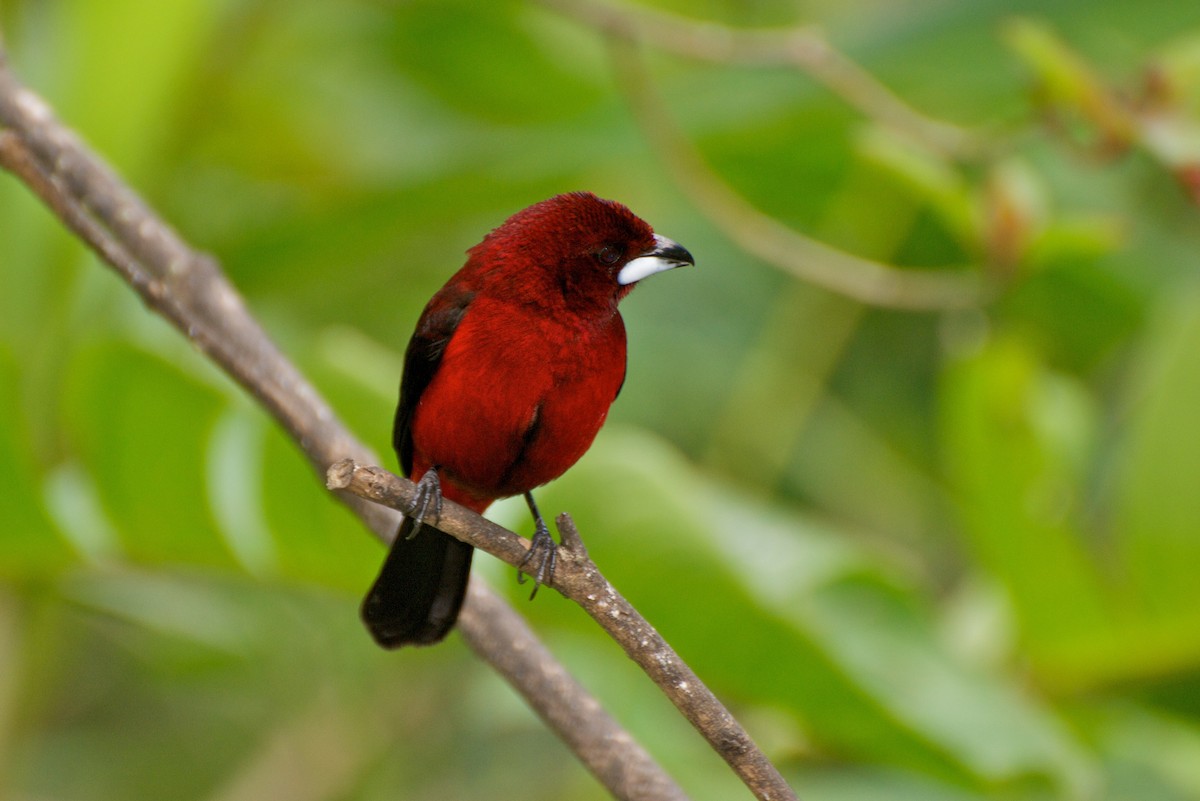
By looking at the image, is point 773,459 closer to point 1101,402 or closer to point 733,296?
point 733,296

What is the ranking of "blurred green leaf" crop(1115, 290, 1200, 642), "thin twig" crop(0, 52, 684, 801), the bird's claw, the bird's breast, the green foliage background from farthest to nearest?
"blurred green leaf" crop(1115, 290, 1200, 642)
the green foliage background
the bird's breast
"thin twig" crop(0, 52, 684, 801)
the bird's claw

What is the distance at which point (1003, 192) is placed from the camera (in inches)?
119

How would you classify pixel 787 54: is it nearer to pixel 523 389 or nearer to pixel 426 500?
pixel 523 389

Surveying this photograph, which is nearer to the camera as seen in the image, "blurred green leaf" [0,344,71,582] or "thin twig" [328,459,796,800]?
"thin twig" [328,459,796,800]

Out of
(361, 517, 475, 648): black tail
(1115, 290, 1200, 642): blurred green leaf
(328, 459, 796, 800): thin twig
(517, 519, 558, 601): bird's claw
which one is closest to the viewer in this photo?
(328, 459, 796, 800): thin twig

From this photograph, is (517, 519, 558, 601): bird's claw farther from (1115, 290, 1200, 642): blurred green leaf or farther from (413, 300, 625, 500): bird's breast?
(1115, 290, 1200, 642): blurred green leaf

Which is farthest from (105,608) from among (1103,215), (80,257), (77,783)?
(1103,215)

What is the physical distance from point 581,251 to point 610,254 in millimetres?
47

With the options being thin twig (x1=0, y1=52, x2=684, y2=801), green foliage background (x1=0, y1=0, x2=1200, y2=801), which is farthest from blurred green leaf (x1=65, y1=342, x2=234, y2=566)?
thin twig (x1=0, y1=52, x2=684, y2=801)

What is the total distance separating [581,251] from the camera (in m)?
2.20

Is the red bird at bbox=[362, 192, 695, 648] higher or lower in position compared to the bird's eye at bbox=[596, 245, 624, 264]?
lower

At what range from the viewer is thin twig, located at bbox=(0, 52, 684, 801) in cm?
202

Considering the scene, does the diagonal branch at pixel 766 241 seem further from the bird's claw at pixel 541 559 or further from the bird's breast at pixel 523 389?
the bird's claw at pixel 541 559

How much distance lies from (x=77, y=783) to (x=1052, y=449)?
3.15m
